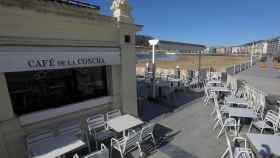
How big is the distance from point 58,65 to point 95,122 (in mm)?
1805

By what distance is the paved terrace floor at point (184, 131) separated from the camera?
3857mm

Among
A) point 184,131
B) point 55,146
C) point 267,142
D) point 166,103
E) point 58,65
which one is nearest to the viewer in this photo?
point 267,142

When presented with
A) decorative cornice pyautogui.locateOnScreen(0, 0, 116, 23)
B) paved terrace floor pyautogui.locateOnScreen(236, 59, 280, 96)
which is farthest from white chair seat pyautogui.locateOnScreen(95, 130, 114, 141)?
paved terrace floor pyautogui.locateOnScreen(236, 59, 280, 96)

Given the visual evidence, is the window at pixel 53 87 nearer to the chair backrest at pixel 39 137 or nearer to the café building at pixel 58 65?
the café building at pixel 58 65

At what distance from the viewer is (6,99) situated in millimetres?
3107

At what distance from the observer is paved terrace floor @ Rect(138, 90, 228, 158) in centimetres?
386

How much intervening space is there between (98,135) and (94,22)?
294 cm

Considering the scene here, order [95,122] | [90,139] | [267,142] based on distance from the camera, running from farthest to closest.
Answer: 1. [90,139]
2. [95,122]
3. [267,142]

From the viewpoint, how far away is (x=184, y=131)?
4859 mm

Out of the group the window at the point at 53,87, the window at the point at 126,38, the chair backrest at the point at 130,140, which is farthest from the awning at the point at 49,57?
the chair backrest at the point at 130,140

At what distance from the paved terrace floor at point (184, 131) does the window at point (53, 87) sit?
2.28 metres

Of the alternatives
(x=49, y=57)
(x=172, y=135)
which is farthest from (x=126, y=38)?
(x=172, y=135)

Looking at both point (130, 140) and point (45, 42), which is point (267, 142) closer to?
point (130, 140)

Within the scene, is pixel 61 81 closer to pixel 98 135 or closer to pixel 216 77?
pixel 98 135
